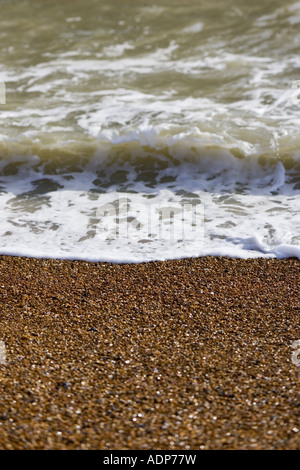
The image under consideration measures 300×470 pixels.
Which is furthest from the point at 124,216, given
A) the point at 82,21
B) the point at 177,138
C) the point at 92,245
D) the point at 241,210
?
the point at 82,21

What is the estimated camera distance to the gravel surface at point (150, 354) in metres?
2.19

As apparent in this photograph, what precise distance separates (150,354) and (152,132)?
3305 millimetres

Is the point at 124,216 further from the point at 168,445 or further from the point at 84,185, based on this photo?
the point at 168,445

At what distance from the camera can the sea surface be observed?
413 cm

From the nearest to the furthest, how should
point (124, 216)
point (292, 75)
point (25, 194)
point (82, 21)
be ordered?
point (124, 216)
point (25, 194)
point (292, 75)
point (82, 21)

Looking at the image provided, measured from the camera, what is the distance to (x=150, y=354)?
2.73 m

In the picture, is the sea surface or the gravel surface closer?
the gravel surface

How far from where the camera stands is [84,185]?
5016 mm

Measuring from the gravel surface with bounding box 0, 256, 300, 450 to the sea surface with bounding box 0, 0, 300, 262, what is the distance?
32 cm

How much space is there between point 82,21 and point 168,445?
27.1ft

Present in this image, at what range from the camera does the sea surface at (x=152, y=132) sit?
13.6 feet

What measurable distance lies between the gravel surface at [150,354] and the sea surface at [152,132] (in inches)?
12.7

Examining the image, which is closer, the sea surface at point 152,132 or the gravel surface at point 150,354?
the gravel surface at point 150,354
